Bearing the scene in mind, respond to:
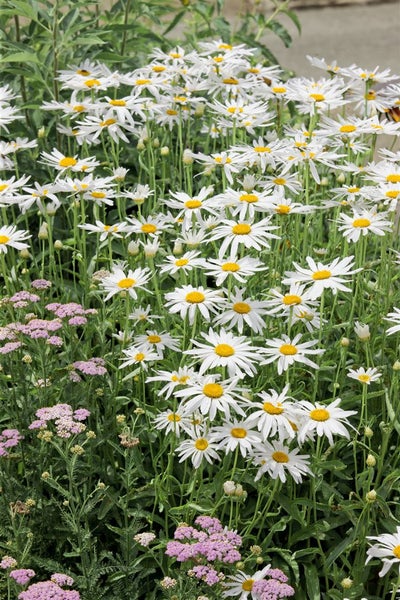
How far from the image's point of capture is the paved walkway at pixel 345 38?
724 centimetres

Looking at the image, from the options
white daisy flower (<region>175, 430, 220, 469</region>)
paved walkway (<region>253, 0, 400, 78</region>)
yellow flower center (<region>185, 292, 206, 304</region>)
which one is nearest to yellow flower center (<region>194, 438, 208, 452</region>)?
white daisy flower (<region>175, 430, 220, 469</region>)

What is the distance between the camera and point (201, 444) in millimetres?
2488

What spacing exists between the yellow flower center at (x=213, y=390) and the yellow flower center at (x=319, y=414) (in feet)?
0.70

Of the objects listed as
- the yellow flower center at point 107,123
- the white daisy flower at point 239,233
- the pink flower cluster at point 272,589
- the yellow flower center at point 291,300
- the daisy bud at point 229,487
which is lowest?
the pink flower cluster at point 272,589

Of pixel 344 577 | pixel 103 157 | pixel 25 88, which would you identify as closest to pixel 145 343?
pixel 344 577

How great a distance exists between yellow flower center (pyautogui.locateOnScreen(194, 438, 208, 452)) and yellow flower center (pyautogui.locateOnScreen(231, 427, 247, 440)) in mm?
84

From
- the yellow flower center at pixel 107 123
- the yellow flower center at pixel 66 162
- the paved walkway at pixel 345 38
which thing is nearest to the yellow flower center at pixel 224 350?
the yellow flower center at pixel 66 162

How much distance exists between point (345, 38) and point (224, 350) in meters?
5.84

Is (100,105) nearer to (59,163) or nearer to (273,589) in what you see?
(59,163)

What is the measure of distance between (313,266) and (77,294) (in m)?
0.97

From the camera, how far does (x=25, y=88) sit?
4.17 metres

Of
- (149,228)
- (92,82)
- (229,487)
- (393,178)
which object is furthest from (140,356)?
(92,82)

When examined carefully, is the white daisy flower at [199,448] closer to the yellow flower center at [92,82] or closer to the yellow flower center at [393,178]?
the yellow flower center at [393,178]

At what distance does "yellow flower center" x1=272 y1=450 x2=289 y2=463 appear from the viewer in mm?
Answer: 2447
